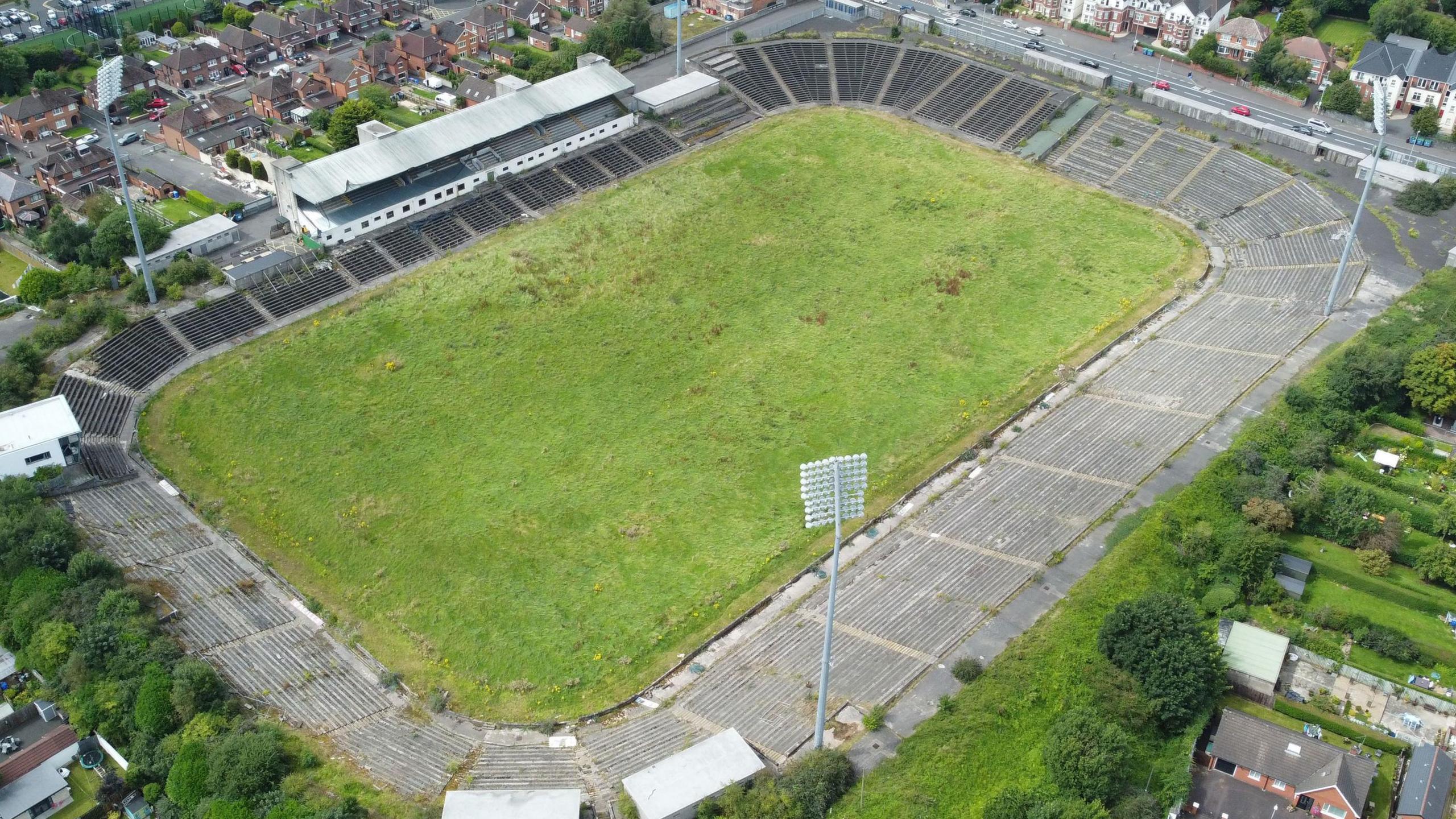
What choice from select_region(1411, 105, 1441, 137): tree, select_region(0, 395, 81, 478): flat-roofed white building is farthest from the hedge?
select_region(0, 395, 81, 478): flat-roofed white building

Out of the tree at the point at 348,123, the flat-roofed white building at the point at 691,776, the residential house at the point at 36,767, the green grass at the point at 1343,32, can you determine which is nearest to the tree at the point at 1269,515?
the flat-roofed white building at the point at 691,776

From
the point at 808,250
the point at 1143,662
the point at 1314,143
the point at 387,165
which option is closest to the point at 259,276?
the point at 387,165

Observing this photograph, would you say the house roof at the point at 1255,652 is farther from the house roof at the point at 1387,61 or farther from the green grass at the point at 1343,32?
the green grass at the point at 1343,32

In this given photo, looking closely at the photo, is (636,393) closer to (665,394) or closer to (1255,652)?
(665,394)

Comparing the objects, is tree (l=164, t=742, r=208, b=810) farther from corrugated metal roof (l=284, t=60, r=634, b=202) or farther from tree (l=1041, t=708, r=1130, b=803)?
corrugated metal roof (l=284, t=60, r=634, b=202)

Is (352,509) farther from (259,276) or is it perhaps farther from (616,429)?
(259,276)

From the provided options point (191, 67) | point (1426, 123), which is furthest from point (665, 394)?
point (1426, 123)
